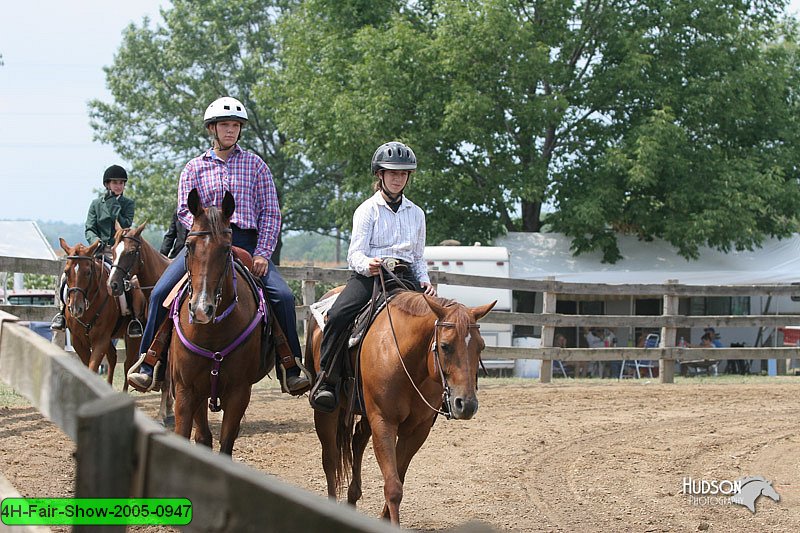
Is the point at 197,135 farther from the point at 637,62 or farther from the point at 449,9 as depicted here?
the point at 637,62

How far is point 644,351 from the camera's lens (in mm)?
15875

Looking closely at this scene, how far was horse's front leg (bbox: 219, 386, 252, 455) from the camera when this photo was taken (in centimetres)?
628

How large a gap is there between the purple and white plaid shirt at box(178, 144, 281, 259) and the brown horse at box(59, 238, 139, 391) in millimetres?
3989

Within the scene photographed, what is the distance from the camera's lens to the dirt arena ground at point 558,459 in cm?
663

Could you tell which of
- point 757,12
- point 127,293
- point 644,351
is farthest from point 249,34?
point 127,293

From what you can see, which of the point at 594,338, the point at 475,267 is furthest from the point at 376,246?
the point at 594,338

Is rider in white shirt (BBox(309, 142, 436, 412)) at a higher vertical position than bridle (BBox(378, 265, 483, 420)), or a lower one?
higher

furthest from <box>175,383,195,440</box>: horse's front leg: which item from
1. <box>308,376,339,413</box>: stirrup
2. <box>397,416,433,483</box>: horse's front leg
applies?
<box>397,416,433,483</box>: horse's front leg

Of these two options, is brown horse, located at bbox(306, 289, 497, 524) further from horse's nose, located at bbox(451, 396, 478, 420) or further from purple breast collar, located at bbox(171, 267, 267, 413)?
purple breast collar, located at bbox(171, 267, 267, 413)

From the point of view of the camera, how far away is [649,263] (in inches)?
1017

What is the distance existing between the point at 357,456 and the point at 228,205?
2.01m

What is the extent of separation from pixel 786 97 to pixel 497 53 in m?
9.31

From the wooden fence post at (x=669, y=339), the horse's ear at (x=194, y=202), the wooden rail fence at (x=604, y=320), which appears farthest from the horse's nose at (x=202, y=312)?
the wooden fence post at (x=669, y=339)

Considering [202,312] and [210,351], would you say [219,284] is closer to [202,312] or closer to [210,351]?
[202,312]
